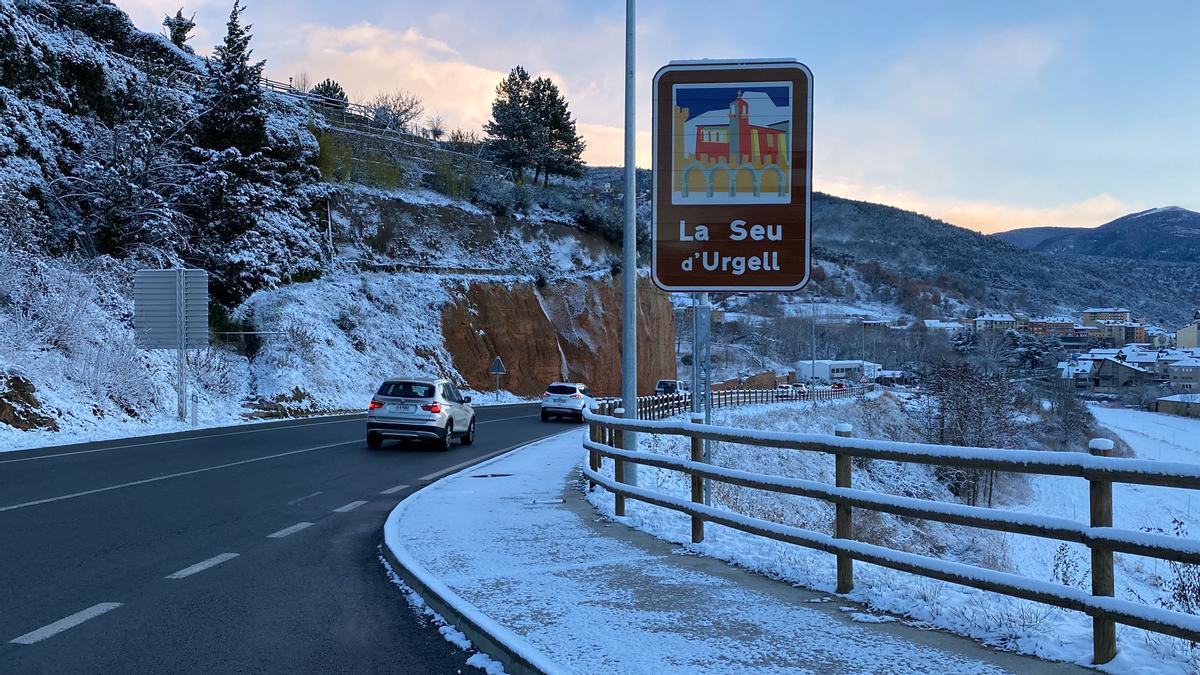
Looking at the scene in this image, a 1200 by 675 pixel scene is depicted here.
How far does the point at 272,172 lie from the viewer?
41031 mm

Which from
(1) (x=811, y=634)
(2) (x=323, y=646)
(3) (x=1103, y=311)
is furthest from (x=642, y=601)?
(3) (x=1103, y=311)

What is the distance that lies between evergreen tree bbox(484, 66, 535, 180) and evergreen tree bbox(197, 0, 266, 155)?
33.5 m

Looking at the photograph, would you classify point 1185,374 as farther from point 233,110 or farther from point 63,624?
point 63,624

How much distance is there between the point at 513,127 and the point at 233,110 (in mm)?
35682

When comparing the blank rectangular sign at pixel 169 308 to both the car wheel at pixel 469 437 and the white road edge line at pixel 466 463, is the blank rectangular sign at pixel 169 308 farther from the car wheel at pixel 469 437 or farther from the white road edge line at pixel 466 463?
the white road edge line at pixel 466 463

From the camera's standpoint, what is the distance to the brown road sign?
888 centimetres

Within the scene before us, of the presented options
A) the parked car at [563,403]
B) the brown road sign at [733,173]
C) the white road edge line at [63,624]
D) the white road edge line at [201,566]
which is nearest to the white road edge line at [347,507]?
the white road edge line at [201,566]

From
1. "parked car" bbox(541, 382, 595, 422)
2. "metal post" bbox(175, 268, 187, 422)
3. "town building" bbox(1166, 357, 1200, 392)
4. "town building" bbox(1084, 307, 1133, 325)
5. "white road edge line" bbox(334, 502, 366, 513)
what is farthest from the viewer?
"town building" bbox(1084, 307, 1133, 325)

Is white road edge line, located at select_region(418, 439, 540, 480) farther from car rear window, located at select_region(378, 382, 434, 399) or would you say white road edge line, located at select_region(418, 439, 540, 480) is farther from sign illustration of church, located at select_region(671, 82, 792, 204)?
sign illustration of church, located at select_region(671, 82, 792, 204)

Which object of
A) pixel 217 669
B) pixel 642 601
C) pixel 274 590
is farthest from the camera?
pixel 274 590

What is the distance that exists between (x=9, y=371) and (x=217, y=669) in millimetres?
20348

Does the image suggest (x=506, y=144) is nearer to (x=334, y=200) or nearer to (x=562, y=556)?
(x=334, y=200)

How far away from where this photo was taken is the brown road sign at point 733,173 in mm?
8875

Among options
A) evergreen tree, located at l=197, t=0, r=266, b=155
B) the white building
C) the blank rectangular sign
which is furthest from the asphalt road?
the white building
